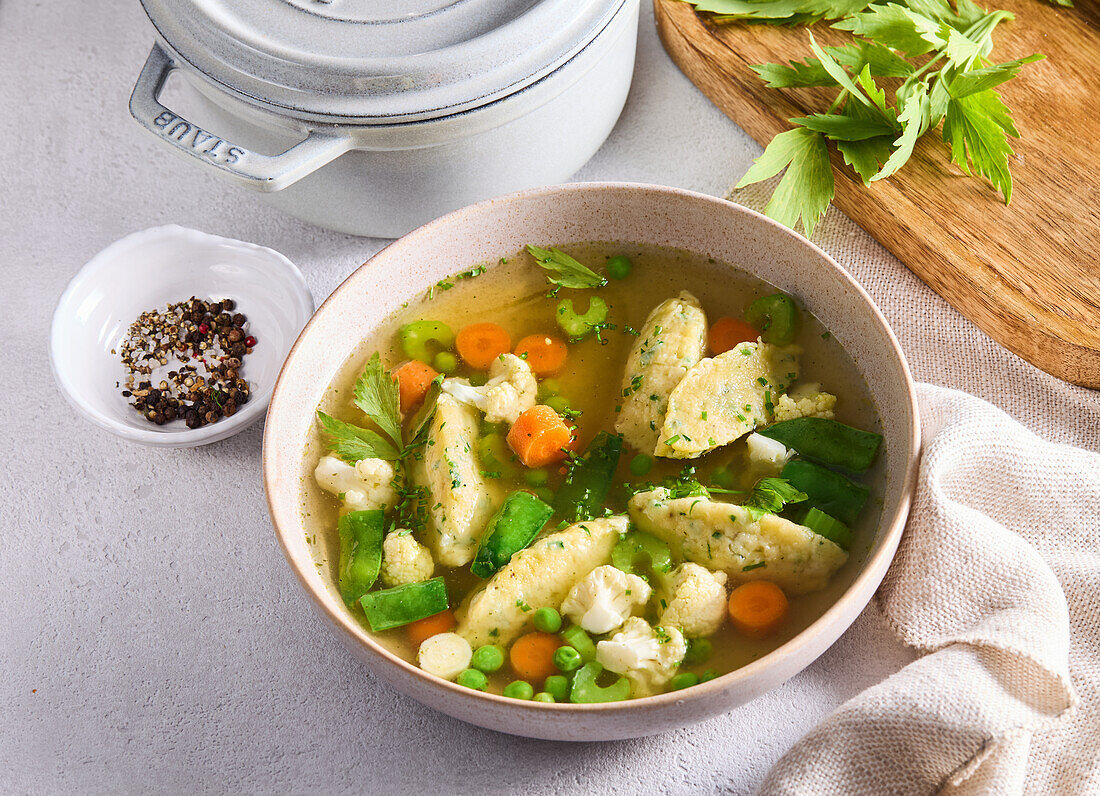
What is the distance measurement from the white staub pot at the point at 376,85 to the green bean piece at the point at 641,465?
0.72 meters

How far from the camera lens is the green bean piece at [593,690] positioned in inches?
60.1

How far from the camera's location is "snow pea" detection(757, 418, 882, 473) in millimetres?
1727

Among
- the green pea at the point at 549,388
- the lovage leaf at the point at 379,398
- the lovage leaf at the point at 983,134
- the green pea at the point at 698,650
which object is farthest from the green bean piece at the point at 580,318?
the lovage leaf at the point at 983,134

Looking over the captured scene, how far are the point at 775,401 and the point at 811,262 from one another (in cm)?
26

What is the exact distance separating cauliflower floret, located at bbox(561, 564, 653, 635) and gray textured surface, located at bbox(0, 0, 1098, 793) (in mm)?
241

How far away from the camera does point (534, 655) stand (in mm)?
1599

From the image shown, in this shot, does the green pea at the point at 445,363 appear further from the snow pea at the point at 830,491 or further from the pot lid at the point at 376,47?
the snow pea at the point at 830,491

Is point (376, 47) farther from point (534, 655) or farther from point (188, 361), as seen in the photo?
point (534, 655)

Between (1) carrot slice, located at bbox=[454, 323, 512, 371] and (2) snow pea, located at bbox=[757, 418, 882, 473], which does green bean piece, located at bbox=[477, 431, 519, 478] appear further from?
(2) snow pea, located at bbox=[757, 418, 882, 473]

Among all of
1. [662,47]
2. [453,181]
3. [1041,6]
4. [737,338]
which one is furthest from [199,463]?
[1041,6]

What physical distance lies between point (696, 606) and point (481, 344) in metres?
0.68

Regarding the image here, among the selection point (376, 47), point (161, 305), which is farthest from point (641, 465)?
point (161, 305)

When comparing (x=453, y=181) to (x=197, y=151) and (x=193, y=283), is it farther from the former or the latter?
(x=193, y=283)

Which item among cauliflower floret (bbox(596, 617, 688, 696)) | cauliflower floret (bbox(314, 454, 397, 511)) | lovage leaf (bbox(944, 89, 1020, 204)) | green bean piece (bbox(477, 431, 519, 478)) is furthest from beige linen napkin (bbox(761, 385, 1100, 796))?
cauliflower floret (bbox(314, 454, 397, 511))
